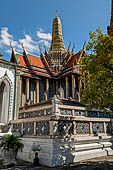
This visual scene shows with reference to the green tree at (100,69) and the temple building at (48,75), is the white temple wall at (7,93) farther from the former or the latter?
the green tree at (100,69)

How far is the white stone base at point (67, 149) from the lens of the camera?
6332 millimetres

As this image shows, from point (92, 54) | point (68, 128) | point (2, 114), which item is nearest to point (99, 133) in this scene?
point (68, 128)

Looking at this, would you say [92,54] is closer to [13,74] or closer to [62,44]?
[13,74]

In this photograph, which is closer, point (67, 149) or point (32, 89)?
point (67, 149)

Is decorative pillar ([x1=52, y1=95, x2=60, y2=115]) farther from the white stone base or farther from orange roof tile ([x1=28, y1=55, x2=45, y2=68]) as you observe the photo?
orange roof tile ([x1=28, y1=55, x2=45, y2=68])

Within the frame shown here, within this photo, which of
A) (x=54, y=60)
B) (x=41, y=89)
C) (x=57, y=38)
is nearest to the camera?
(x=41, y=89)

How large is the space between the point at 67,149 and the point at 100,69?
3.57 metres

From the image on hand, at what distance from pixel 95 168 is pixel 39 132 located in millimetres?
2784

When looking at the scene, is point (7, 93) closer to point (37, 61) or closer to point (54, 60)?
point (37, 61)

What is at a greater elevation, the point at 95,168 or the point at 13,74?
the point at 13,74

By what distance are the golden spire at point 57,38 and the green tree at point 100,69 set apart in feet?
78.4

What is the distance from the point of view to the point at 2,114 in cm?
1212

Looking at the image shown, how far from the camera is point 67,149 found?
267 inches

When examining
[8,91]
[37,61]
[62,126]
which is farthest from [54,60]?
[62,126]
